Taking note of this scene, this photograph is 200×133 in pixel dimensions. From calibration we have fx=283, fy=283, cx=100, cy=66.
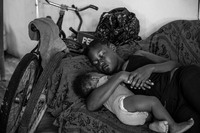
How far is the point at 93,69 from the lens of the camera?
2.27 m

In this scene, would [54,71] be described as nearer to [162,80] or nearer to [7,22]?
[162,80]

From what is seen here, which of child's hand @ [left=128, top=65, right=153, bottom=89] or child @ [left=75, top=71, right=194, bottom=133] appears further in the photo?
child's hand @ [left=128, top=65, right=153, bottom=89]

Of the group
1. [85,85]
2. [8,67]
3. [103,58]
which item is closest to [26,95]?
[85,85]

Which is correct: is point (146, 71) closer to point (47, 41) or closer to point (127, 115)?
point (127, 115)

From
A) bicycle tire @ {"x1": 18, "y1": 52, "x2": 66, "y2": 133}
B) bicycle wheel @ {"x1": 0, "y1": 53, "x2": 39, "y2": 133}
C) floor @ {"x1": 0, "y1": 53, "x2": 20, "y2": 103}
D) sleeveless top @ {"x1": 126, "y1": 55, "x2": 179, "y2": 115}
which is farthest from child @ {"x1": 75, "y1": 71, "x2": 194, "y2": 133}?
floor @ {"x1": 0, "y1": 53, "x2": 20, "y2": 103}

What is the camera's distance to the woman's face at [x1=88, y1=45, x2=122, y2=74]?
79.0 inches

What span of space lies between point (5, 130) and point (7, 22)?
2.75m

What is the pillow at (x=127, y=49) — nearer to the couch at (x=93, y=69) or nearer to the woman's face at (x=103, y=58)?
the couch at (x=93, y=69)

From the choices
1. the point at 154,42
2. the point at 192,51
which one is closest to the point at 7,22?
the point at 154,42

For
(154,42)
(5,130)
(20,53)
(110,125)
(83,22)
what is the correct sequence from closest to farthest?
1. (110,125)
2. (5,130)
3. (154,42)
4. (83,22)
5. (20,53)

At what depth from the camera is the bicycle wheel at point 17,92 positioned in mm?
1943

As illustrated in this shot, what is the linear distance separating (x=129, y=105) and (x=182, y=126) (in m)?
0.33

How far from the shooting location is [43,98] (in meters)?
2.33

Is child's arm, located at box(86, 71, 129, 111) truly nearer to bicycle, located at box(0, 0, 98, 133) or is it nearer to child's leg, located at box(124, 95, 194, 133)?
child's leg, located at box(124, 95, 194, 133)
